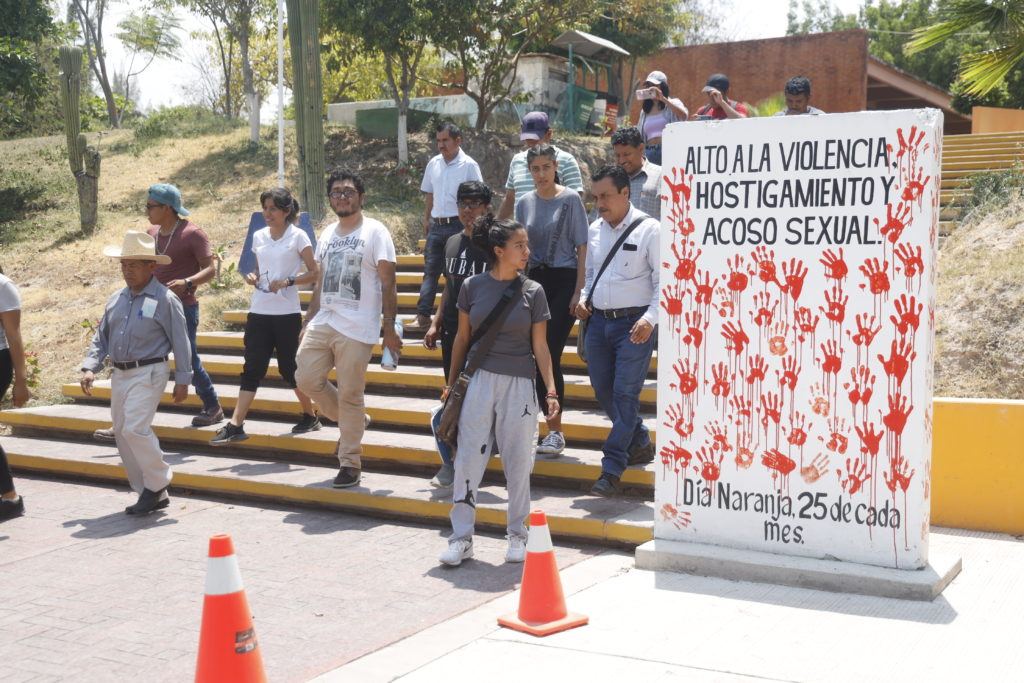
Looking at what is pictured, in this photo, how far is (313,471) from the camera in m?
7.45

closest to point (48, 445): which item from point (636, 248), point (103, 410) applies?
point (103, 410)

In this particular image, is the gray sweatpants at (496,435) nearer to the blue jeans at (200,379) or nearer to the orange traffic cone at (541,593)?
the orange traffic cone at (541,593)

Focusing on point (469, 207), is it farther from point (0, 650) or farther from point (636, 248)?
point (0, 650)

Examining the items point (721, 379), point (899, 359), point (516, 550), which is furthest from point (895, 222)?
point (516, 550)

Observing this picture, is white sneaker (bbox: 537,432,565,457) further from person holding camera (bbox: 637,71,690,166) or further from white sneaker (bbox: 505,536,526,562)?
person holding camera (bbox: 637,71,690,166)

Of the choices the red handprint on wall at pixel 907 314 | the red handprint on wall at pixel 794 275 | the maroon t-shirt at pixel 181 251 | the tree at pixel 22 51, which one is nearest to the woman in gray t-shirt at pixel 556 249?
the red handprint on wall at pixel 794 275

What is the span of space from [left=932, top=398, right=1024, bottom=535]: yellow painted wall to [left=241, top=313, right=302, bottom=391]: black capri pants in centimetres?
473

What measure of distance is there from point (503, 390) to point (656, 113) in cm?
Result: 435

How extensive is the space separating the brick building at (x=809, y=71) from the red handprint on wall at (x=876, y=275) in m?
24.7

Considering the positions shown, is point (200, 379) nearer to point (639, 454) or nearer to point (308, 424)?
point (308, 424)

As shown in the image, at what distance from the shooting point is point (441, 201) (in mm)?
8453

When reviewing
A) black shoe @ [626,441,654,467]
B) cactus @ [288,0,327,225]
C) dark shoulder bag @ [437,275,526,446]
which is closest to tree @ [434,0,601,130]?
cactus @ [288,0,327,225]

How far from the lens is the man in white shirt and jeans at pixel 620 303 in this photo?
6.05m

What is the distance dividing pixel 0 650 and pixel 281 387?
498 cm
